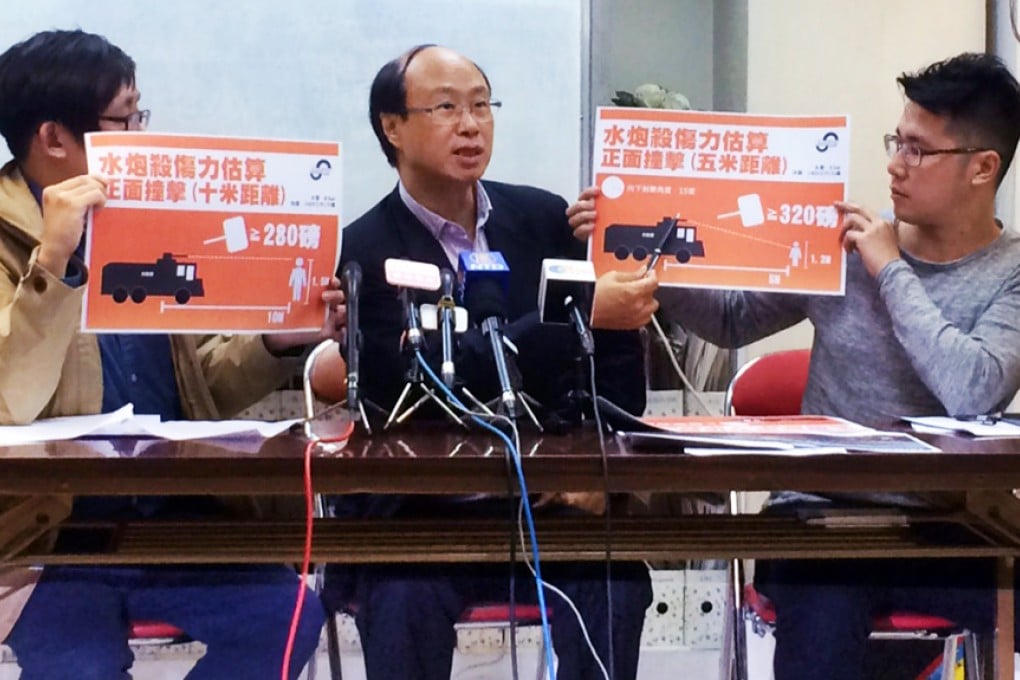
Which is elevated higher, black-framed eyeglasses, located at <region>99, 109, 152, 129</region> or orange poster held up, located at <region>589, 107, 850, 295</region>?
black-framed eyeglasses, located at <region>99, 109, 152, 129</region>

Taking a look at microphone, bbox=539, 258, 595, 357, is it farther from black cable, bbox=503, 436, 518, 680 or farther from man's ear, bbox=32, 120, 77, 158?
man's ear, bbox=32, 120, 77, 158

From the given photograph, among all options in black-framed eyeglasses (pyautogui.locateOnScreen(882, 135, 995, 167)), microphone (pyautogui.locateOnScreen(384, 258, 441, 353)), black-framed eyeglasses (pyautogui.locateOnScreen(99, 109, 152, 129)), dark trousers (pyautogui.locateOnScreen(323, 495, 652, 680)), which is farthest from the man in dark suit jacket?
black-framed eyeglasses (pyautogui.locateOnScreen(882, 135, 995, 167))

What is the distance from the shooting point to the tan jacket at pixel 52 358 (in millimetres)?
1409

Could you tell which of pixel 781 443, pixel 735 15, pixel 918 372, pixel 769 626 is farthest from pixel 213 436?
pixel 735 15

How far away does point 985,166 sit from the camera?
1751 mm

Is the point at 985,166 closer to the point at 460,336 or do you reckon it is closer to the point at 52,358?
the point at 460,336

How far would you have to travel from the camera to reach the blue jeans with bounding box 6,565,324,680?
1.46 metres

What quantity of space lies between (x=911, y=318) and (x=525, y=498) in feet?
2.59

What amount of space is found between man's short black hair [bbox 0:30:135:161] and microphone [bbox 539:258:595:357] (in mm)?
850

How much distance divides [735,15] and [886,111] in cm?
48

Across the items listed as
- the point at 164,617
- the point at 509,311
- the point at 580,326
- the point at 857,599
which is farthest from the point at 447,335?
the point at 857,599

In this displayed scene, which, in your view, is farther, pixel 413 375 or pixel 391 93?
pixel 391 93

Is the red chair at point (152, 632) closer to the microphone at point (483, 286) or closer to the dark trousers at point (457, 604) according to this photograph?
the dark trousers at point (457, 604)

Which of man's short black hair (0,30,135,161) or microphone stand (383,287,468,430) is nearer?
microphone stand (383,287,468,430)
